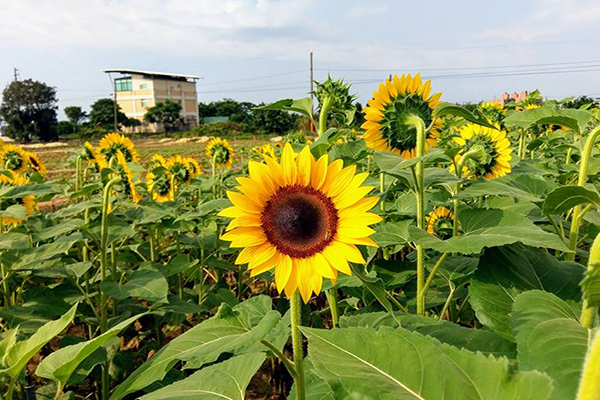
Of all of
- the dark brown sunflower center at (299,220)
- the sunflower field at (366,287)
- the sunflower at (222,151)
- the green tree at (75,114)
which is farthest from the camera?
the green tree at (75,114)

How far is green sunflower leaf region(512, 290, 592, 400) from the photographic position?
0.58m

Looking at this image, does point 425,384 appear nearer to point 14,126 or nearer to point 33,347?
point 33,347

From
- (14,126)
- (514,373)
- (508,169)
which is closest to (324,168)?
(514,373)

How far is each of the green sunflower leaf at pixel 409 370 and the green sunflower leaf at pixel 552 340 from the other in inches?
7.5

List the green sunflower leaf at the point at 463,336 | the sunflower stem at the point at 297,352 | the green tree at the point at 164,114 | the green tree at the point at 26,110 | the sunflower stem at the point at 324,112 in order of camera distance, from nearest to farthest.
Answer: the green sunflower leaf at the point at 463,336 → the sunflower stem at the point at 297,352 → the sunflower stem at the point at 324,112 → the green tree at the point at 26,110 → the green tree at the point at 164,114

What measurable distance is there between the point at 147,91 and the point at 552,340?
61398mm

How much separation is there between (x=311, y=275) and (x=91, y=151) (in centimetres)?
317

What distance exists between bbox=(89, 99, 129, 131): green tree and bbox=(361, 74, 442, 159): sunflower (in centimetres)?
4926

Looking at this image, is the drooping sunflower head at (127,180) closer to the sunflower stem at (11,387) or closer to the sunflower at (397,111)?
the sunflower at (397,111)

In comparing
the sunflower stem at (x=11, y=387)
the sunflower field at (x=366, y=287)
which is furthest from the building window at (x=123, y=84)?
the sunflower stem at (x=11, y=387)

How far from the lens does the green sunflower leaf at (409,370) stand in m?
0.41

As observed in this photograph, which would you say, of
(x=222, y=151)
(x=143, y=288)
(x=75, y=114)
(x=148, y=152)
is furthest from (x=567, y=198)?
(x=75, y=114)

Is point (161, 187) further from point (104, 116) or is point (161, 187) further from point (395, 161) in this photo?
point (104, 116)

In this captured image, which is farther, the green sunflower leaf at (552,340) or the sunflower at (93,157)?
the sunflower at (93,157)
